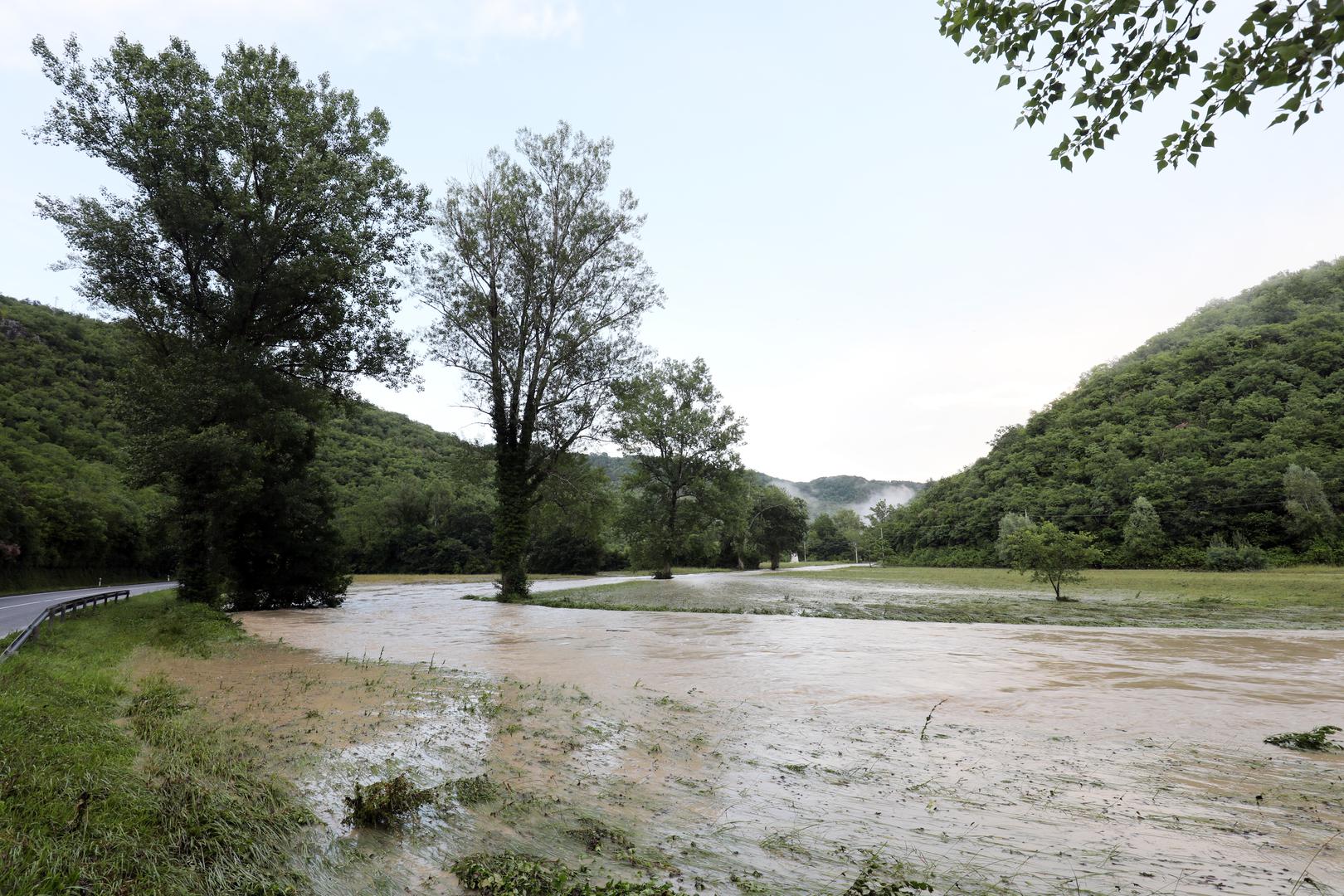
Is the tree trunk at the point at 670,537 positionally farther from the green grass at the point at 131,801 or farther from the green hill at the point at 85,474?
the green grass at the point at 131,801

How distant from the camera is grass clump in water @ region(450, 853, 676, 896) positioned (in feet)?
7.86

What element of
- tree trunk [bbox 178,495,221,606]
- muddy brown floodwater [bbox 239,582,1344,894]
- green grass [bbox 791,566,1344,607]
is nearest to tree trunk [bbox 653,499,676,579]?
green grass [bbox 791,566,1344,607]

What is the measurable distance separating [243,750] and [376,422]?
79740mm

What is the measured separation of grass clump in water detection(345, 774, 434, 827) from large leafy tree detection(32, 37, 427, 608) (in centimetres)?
1431

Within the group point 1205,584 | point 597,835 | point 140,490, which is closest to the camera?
point 597,835

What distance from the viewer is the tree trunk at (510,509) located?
2219 cm

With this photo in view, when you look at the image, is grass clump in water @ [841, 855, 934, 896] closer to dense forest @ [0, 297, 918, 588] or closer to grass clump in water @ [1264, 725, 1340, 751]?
grass clump in water @ [1264, 725, 1340, 751]

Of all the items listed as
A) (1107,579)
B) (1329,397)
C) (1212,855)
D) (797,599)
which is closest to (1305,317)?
(1329,397)

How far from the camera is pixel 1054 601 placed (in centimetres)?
2173

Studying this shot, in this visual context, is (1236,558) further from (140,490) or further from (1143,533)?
(140,490)

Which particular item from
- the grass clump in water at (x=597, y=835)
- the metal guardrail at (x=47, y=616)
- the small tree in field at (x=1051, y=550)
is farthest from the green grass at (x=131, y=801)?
the small tree in field at (x=1051, y=550)

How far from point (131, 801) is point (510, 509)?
19.5 metres

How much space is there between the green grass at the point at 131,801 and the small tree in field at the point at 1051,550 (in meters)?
22.1

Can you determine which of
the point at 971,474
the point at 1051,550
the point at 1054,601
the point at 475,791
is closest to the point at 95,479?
the point at 475,791
